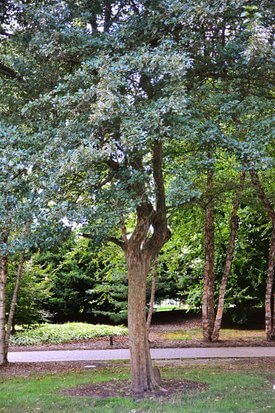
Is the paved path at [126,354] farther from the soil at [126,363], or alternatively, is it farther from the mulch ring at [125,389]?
the mulch ring at [125,389]

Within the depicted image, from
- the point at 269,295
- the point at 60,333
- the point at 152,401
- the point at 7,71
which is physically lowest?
the point at 152,401

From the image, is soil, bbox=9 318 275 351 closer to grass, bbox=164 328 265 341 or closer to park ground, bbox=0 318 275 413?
grass, bbox=164 328 265 341

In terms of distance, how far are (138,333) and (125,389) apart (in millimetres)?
963

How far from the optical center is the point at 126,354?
12695mm

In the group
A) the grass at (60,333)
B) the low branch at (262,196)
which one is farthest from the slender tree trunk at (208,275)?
the grass at (60,333)

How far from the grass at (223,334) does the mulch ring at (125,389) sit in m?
7.38

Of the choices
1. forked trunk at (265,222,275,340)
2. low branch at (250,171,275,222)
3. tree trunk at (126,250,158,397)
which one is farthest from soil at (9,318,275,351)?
tree trunk at (126,250,158,397)

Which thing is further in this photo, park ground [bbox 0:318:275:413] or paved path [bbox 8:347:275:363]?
paved path [bbox 8:347:275:363]

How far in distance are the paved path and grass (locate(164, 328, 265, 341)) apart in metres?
2.60

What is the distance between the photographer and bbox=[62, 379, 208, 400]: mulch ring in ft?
25.3

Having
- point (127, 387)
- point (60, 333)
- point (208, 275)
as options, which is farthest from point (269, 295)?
point (127, 387)

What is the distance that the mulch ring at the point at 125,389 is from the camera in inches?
304

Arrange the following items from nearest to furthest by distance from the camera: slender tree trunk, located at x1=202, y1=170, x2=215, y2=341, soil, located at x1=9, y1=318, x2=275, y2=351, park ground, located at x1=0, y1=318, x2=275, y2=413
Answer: park ground, located at x1=0, y1=318, x2=275, y2=413 → soil, located at x1=9, y1=318, x2=275, y2=351 → slender tree trunk, located at x1=202, y1=170, x2=215, y2=341

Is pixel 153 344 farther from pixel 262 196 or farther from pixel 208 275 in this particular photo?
pixel 262 196
